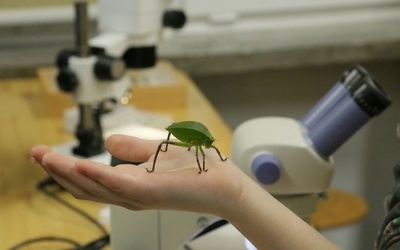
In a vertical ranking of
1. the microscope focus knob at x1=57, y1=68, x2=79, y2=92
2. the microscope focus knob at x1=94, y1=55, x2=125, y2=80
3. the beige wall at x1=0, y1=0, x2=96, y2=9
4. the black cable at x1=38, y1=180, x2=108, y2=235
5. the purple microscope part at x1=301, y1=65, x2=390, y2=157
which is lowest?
the black cable at x1=38, y1=180, x2=108, y2=235

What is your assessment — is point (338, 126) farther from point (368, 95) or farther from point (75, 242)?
point (75, 242)

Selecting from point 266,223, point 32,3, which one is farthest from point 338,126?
point 32,3

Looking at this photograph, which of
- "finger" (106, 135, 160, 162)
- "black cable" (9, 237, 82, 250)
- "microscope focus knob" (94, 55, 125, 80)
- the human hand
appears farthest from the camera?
"microscope focus knob" (94, 55, 125, 80)

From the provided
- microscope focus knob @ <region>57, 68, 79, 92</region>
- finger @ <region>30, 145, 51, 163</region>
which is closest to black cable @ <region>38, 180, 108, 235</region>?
microscope focus knob @ <region>57, 68, 79, 92</region>

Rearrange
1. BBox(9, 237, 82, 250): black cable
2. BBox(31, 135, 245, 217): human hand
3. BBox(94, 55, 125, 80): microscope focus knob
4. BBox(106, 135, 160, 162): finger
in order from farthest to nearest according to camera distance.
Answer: BBox(94, 55, 125, 80): microscope focus knob → BBox(9, 237, 82, 250): black cable → BBox(106, 135, 160, 162): finger → BBox(31, 135, 245, 217): human hand

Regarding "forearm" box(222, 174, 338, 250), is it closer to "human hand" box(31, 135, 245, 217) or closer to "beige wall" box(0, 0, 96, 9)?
"human hand" box(31, 135, 245, 217)

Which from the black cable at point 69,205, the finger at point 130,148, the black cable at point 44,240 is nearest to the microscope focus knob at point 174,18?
the black cable at point 69,205

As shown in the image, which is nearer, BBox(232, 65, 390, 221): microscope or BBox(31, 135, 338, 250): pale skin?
BBox(31, 135, 338, 250): pale skin

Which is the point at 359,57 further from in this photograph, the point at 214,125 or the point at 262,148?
the point at 262,148

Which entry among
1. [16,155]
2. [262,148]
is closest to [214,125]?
[16,155]
